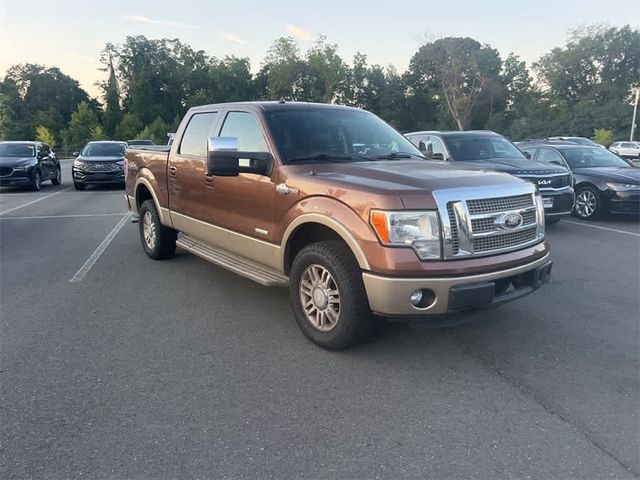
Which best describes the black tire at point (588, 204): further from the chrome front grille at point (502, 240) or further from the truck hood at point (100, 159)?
the truck hood at point (100, 159)

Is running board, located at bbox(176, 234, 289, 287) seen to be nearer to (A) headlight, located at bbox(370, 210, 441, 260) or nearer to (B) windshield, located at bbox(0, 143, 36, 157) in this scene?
(A) headlight, located at bbox(370, 210, 441, 260)

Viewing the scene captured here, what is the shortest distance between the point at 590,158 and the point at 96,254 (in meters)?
10.4

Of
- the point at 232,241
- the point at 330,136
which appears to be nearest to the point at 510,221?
the point at 330,136

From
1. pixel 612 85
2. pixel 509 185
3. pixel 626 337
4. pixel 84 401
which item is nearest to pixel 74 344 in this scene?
pixel 84 401

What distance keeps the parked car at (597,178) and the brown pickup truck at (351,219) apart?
689cm

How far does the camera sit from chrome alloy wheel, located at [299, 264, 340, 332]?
4035 mm

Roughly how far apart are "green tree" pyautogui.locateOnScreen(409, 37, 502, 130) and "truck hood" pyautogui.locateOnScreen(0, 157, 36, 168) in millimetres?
56976

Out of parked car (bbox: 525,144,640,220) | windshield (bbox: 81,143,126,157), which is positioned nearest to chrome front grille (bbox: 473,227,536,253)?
parked car (bbox: 525,144,640,220)

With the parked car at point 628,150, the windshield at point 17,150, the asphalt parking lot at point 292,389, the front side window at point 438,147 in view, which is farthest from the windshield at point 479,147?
the parked car at point 628,150

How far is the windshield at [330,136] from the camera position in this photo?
4.75m

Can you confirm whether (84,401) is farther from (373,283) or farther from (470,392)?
(470,392)

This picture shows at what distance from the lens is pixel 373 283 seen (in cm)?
363

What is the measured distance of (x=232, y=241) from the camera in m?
5.20

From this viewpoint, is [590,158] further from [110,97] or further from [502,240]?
[110,97]
